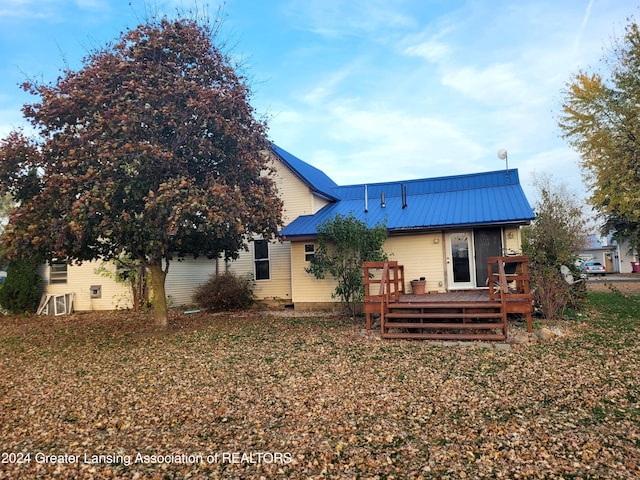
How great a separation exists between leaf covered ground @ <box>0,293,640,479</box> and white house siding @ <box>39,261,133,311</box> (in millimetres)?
7720

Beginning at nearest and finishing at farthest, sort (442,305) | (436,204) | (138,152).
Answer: (138,152), (442,305), (436,204)

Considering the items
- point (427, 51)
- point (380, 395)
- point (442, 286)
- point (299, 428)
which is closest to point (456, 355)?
point (380, 395)

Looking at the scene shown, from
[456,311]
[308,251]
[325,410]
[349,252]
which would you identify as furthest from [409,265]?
[325,410]

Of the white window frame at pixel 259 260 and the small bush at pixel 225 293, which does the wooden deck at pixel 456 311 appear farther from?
the small bush at pixel 225 293

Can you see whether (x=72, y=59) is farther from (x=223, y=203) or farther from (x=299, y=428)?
(x=299, y=428)

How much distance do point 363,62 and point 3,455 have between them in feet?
46.4

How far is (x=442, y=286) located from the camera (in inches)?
505

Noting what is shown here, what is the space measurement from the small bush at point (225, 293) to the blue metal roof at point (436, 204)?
276 centimetres

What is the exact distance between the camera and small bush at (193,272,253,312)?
48.6ft

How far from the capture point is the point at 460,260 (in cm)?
1280

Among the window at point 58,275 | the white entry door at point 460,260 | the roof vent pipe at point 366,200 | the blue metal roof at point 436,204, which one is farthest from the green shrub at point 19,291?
the white entry door at point 460,260

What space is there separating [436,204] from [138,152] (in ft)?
31.5

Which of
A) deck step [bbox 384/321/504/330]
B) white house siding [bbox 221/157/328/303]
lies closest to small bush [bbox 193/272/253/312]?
white house siding [bbox 221/157/328/303]

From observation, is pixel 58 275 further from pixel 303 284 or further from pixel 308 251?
pixel 308 251
